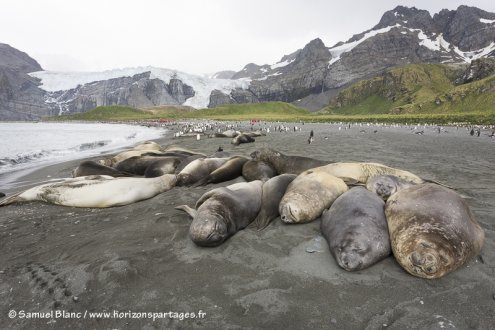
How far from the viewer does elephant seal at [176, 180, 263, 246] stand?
488 centimetres

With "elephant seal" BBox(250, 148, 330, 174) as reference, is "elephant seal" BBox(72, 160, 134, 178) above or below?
below

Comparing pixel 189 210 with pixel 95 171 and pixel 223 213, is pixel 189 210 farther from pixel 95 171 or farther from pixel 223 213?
pixel 95 171

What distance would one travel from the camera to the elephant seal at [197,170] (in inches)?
344

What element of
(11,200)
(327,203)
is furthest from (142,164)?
(327,203)

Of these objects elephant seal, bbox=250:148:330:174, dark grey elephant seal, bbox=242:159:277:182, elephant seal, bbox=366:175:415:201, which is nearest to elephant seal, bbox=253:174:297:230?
dark grey elephant seal, bbox=242:159:277:182

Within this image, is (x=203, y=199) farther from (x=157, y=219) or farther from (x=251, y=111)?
(x=251, y=111)

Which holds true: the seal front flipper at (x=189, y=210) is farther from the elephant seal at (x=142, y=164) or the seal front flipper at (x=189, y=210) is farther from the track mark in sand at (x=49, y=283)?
the elephant seal at (x=142, y=164)

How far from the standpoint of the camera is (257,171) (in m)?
8.20

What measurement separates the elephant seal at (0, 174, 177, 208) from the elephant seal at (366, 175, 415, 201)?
5.51m

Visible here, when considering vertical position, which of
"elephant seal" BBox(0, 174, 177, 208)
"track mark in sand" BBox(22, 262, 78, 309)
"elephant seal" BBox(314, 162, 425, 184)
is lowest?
"track mark in sand" BBox(22, 262, 78, 309)

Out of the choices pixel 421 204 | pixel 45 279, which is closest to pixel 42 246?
pixel 45 279

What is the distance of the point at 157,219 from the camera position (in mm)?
6121

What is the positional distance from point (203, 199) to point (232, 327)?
3340mm

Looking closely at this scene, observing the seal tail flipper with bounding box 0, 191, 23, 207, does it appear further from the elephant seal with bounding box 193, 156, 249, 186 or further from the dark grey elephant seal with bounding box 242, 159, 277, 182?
the dark grey elephant seal with bounding box 242, 159, 277, 182
